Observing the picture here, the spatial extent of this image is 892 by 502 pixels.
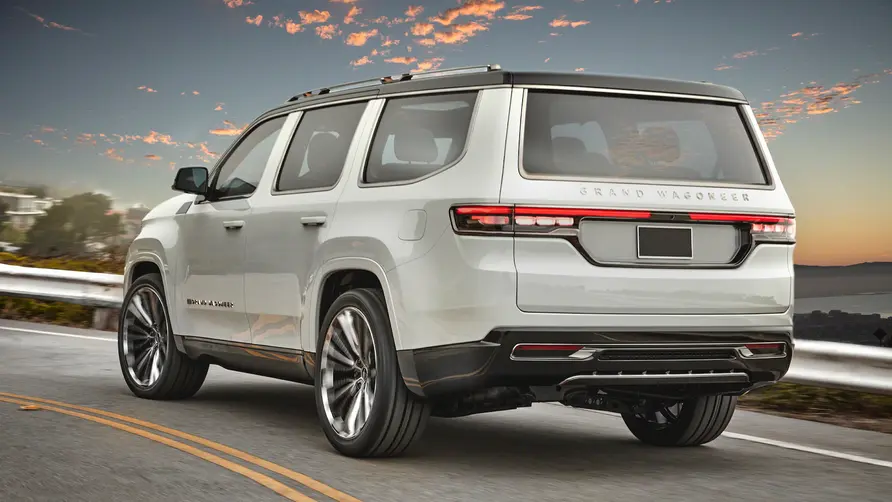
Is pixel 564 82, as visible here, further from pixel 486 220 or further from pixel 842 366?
pixel 842 366

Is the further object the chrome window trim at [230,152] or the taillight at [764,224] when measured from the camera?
the chrome window trim at [230,152]

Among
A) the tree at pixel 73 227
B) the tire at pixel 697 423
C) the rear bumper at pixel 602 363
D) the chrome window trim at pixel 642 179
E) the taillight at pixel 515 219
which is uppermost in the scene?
the tree at pixel 73 227

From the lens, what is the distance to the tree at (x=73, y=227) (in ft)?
73.5

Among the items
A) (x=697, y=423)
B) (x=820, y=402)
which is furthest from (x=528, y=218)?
(x=820, y=402)

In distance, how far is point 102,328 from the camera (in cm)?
1636

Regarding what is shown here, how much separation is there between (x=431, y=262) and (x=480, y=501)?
1192mm

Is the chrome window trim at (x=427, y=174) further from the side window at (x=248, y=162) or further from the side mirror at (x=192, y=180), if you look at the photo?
the side mirror at (x=192, y=180)

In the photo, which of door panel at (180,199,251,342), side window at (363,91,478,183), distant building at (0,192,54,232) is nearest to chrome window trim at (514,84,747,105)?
side window at (363,91,478,183)

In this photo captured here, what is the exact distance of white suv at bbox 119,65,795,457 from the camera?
6.03 metres

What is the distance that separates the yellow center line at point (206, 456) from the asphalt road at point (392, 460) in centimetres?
1

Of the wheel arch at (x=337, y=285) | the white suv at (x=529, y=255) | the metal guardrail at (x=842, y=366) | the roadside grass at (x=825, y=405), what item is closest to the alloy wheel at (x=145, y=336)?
the white suv at (x=529, y=255)

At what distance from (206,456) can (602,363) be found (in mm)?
2325

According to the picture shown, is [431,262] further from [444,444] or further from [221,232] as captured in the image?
[221,232]

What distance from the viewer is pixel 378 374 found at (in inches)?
259
